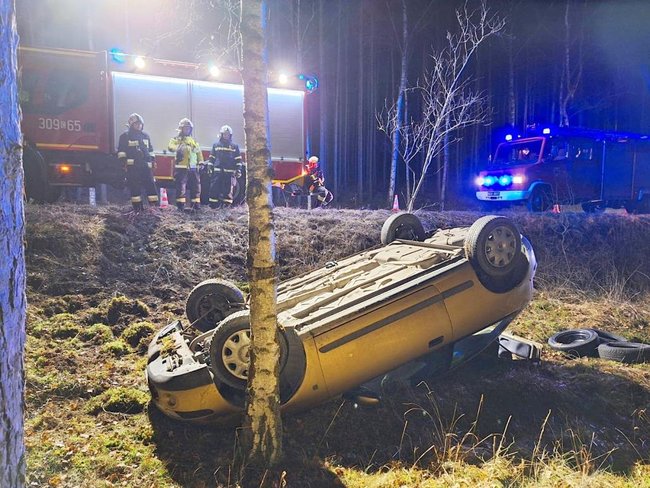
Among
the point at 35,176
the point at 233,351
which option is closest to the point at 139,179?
the point at 35,176

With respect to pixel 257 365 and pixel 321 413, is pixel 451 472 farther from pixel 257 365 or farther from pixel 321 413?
pixel 257 365

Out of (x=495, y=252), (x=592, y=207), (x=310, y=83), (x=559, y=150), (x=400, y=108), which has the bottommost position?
(x=495, y=252)

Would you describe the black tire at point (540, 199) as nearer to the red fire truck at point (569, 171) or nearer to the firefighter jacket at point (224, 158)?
the red fire truck at point (569, 171)

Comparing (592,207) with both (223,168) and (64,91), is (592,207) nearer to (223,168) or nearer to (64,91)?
(223,168)

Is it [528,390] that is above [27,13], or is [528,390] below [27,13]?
below

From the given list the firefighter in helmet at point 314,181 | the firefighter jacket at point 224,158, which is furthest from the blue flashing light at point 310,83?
the firefighter jacket at point 224,158

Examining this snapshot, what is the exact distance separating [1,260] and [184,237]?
18.3 ft

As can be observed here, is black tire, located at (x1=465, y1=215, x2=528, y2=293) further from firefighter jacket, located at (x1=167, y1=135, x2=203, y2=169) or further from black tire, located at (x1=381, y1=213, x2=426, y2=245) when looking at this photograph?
firefighter jacket, located at (x1=167, y1=135, x2=203, y2=169)

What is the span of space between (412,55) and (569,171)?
1485 centimetres

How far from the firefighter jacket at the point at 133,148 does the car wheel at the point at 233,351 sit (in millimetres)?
5713

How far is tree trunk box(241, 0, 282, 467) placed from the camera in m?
2.69

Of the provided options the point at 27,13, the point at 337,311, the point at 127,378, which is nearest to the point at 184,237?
the point at 127,378

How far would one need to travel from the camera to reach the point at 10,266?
61.9 inches

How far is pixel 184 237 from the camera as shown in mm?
7031
